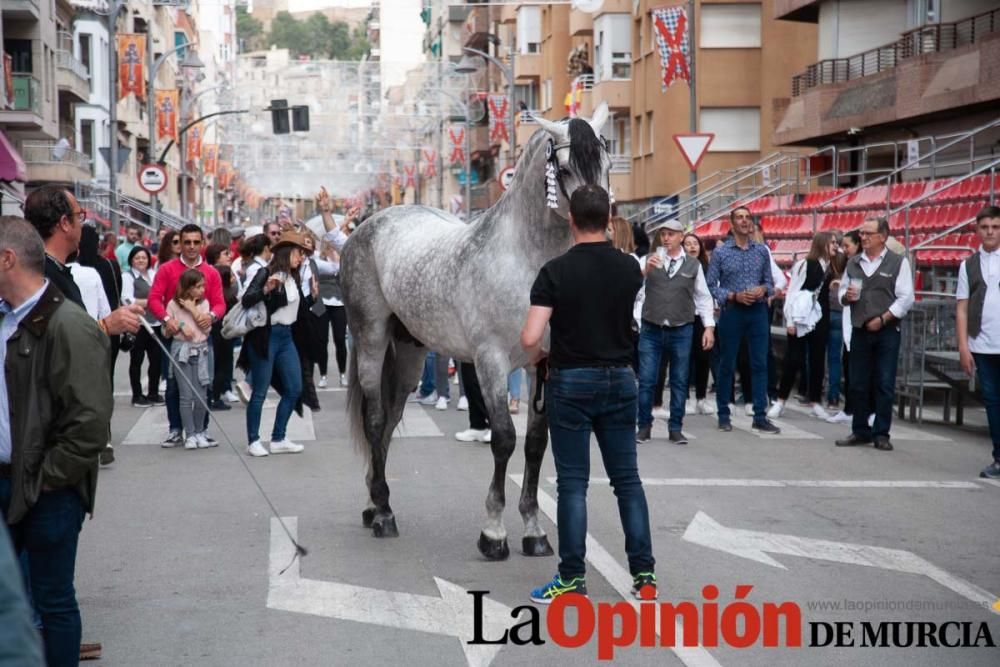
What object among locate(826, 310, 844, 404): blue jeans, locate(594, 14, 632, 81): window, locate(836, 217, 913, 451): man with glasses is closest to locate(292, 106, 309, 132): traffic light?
locate(594, 14, 632, 81): window

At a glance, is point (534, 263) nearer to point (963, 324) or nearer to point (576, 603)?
point (576, 603)

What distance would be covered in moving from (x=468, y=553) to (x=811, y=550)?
2021 mm

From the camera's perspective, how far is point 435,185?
110 metres

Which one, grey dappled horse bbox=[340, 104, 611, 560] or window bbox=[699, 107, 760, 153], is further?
window bbox=[699, 107, 760, 153]

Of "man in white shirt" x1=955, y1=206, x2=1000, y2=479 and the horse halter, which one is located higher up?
the horse halter

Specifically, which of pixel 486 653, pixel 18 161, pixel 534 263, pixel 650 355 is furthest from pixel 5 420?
pixel 18 161

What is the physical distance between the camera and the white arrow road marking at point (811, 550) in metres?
7.59

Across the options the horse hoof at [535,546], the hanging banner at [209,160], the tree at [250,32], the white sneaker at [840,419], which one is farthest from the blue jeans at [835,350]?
the tree at [250,32]

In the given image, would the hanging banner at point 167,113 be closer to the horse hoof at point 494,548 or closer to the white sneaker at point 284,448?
the white sneaker at point 284,448

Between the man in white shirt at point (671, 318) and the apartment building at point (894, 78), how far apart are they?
43.0 ft

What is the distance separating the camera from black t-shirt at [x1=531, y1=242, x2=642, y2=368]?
6570 millimetres

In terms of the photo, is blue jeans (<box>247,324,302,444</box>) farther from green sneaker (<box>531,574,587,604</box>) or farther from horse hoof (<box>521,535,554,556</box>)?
green sneaker (<box>531,574,587,604</box>)

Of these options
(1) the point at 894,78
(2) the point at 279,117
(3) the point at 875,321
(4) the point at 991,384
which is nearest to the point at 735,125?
(1) the point at 894,78

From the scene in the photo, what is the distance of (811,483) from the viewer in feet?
35.0
